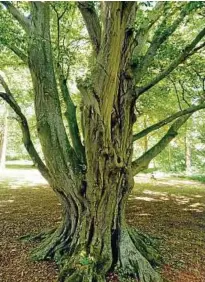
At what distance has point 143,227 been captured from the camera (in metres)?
6.53

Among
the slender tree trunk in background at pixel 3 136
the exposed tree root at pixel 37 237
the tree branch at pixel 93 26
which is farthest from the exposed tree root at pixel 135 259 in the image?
the slender tree trunk in background at pixel 3 136

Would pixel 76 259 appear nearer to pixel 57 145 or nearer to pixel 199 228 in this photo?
pixel 57 145

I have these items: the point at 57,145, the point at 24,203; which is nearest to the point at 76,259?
the point at 57,145

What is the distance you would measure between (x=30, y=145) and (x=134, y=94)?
190 cm

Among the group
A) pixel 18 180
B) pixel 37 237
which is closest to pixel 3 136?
pixel 18 180

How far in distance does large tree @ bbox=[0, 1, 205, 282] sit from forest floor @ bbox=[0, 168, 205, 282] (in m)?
0.34

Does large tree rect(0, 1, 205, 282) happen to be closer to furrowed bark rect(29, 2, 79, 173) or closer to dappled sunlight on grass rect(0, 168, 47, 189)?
furrowed bark rect(29, 2, 79, 173)

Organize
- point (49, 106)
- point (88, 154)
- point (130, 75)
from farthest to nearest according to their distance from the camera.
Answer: point (49, 106) < point (130, 75) < point (88, 154)

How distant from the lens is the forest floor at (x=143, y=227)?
429 centimetres

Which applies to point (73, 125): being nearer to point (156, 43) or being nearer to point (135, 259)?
point (156, 43)

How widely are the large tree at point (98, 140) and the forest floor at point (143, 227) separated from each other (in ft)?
1.10

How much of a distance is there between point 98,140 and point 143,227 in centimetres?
336

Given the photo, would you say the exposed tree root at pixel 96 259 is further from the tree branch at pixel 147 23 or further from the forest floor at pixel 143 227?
the tree branch at pixel 147 23

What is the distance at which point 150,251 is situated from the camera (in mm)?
4773
